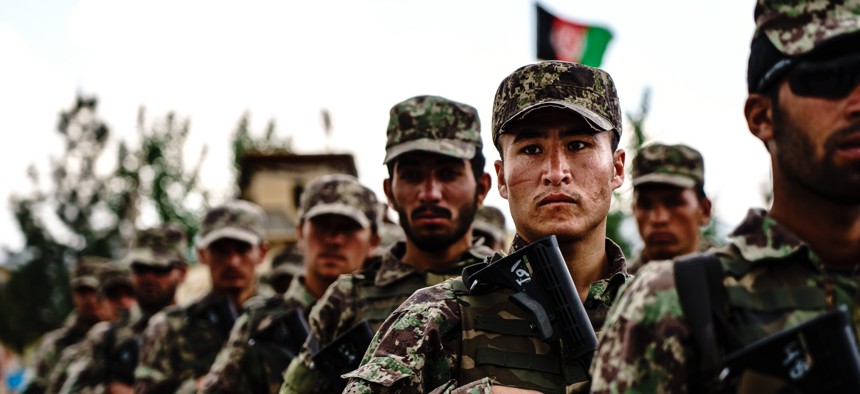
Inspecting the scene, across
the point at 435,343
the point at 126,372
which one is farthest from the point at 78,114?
the point at 435,343

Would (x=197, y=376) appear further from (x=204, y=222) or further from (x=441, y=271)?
(x=441, y=271)

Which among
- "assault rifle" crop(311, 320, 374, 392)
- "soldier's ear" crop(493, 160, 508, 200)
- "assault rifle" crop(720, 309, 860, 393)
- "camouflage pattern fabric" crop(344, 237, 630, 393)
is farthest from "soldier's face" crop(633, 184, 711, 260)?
"assault rifle" crop(720, 309, 860, 393)

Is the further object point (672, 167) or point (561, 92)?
point (672, 167)

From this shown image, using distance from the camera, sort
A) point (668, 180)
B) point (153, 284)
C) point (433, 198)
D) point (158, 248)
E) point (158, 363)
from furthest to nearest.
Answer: point (158, 248) → point (153, 284) → point (158, 363) → point (668, 180) → point (433, 198)

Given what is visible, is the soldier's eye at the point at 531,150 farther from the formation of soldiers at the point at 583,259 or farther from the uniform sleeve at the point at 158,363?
the uniform sleeve at the point at 158,363

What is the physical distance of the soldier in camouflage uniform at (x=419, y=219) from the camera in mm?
4172

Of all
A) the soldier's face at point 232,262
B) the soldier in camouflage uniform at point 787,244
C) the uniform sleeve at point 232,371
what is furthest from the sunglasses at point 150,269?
the soldier in camouflage uniform at point 787,244

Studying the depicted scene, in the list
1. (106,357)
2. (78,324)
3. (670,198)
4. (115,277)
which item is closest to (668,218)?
(670,198)

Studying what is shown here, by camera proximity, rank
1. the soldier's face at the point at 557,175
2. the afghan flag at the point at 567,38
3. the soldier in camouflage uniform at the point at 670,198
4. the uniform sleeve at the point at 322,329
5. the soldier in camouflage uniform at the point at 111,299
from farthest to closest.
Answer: the soldier in camouflage uniform at the point at 111,299 < the afghan flag at the point at 567,38 < the soldier in camouflage uniform at the point at 670,198 < the uniform sleeve at the point at 322,329 < the soldier's face at the point at 557,175

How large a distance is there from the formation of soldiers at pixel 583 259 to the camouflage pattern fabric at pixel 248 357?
1cm

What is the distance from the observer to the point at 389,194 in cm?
446

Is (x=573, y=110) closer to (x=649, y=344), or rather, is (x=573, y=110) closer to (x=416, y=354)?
(x=416, y=354)

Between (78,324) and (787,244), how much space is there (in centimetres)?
1255

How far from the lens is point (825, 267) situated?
1903mm
